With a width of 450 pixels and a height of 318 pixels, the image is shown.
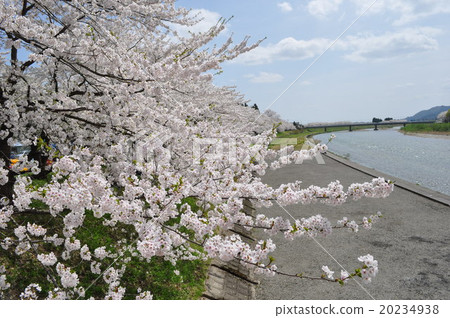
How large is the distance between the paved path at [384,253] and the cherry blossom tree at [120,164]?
65 centimetres

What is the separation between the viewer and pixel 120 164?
6148 millimetres

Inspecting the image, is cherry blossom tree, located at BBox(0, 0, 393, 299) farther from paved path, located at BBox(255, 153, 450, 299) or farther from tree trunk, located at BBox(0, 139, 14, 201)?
paved path, located at BBox(255, 153, 450, 299)

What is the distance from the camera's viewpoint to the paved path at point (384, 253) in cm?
633

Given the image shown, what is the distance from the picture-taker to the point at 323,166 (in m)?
23.5

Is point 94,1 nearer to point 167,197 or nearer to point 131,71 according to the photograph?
point 131,71

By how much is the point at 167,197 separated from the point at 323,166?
20267 millimetres

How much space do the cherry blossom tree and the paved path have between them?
0.65 metres

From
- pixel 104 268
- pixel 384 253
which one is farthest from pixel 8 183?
pixel 384 253

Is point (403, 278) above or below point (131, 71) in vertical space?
below

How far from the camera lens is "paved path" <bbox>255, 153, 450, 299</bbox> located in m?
6.33

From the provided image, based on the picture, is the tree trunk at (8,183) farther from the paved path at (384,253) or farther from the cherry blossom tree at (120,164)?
the paved path at (384,253)

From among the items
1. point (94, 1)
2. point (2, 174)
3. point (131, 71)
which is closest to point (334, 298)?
point (131, 71)

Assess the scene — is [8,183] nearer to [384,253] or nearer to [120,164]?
[120,164]

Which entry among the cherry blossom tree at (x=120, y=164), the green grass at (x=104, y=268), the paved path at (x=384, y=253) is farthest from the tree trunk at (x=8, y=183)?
the paved path at (x=384, y=253)
